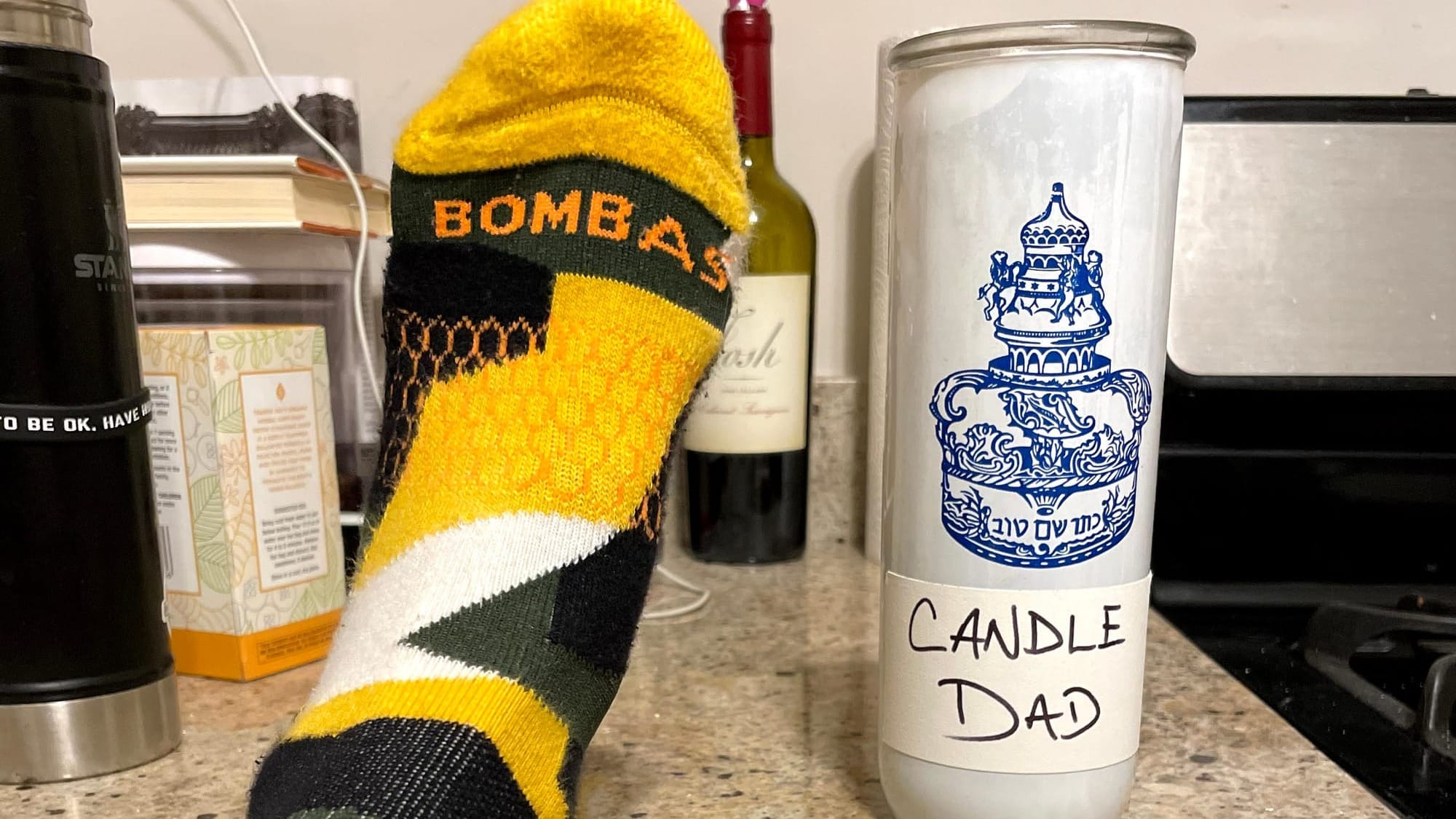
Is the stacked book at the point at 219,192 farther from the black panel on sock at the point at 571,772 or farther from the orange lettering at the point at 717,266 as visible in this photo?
the black panel on sock at the point at 571,772

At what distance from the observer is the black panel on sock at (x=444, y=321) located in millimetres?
405

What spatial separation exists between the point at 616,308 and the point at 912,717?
0.70ft

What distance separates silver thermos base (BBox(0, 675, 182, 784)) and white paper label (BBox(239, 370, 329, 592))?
98 mm

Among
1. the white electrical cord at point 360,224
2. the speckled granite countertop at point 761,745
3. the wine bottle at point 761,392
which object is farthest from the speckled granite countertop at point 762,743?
the white electrical cord at point 360,224

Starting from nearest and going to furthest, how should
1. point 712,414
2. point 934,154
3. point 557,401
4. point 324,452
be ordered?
point 934,154 < point 557,401 < point 324,452 < point 712,414

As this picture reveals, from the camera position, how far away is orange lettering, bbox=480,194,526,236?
0.42 m

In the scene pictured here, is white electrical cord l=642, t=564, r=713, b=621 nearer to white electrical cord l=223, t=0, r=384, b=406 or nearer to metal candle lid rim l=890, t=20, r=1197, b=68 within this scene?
white electrical cord l=223, t=0, r=384, b=406

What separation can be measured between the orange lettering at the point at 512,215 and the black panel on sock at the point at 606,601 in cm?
15

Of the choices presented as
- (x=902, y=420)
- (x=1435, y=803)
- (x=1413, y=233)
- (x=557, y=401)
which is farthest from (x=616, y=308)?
(x=1413, y=233)

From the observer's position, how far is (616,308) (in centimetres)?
40

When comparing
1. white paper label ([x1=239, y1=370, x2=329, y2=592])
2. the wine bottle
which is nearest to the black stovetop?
the wine bottle

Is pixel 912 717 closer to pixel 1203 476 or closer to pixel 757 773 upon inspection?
pixel 757 773

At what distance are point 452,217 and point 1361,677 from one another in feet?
1.61

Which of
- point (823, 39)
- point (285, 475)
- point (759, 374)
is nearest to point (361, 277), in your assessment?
point (285, 475)
